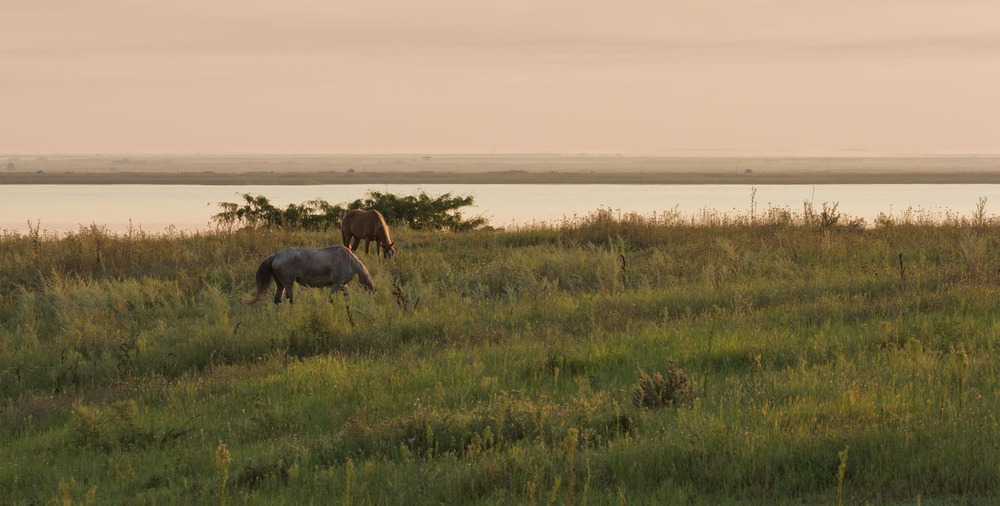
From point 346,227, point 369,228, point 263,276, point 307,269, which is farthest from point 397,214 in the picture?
point 263,276

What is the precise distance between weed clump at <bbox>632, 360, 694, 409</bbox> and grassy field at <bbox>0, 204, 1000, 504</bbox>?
24 mm

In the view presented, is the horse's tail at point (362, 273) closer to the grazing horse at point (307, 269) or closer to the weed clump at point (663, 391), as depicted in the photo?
the grazing horse at point (307, 269)

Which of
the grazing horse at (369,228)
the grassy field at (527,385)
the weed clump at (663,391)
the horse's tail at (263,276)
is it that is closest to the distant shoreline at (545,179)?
the grazing horse at (369,228)

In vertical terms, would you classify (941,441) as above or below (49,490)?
above

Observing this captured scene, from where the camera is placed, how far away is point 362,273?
1606cm

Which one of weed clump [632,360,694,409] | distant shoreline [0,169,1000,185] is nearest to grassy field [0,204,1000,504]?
weed clump [632,360,694,409]

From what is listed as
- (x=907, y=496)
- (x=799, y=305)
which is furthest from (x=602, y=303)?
(x=907, y=496)

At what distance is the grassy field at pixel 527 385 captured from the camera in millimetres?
6688

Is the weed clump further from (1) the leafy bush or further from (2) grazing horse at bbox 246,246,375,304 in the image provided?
(1) the leafy bush

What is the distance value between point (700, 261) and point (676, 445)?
477 inches

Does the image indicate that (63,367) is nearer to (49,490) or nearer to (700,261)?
(49,490)

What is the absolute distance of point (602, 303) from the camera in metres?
14.4

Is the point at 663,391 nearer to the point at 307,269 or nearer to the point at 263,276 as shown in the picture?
the point at 307,269

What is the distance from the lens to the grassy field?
6688 millimetres
